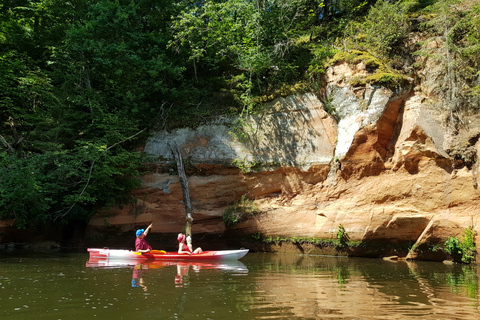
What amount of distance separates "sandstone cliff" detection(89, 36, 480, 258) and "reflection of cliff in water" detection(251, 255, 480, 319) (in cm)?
212

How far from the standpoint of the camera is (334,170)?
14016mm

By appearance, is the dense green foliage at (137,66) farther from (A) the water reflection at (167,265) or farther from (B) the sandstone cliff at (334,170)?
(A) the water reflection at (167,265)

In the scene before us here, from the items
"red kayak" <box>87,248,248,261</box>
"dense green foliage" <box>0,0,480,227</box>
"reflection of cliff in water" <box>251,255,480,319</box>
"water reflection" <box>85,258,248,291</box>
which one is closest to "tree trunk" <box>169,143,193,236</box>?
"dense green foliage" <box>0,0,480,227</box>

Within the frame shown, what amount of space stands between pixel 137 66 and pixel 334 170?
8.92 m

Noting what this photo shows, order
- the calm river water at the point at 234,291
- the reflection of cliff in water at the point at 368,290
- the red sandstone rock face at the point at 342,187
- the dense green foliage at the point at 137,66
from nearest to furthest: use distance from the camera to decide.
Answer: the calm river water at the point at 234,291, the reflection of cliff in water at the point at 368,290, the red sandstone rock face at the point at 342,187, the dense green foliage at the point at 137,66

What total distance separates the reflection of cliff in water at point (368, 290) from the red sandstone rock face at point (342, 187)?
1839 mm

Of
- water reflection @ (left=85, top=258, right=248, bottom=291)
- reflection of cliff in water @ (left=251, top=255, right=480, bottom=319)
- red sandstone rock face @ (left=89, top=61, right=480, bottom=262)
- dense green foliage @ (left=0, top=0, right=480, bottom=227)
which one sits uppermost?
dense green foliage @ (left=0, top=0, right=480, bottom=227)

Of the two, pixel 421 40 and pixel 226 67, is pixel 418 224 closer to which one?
pixel 421 40

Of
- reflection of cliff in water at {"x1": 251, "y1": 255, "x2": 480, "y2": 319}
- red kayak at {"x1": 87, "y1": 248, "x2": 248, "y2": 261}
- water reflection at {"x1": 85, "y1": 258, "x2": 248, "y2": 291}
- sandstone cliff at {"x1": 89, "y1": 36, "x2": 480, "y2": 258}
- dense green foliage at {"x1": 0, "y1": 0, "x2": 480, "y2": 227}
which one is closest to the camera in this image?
reflection of cliff in water at {"x1": 251, "y1": 255, "x2": 480, "y2": 319}

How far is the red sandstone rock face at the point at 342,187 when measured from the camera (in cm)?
1216

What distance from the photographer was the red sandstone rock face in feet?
39.9

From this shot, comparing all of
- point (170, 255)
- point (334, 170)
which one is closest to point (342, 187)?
point (334, 170)

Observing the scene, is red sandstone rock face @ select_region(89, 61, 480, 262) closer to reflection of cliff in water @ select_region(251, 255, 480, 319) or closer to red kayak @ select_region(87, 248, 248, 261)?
reflection of cliff in water @ select_region(251, 255, 480, 319)

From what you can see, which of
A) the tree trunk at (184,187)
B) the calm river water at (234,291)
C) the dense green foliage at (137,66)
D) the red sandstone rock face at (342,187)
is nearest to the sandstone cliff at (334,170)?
the red sandstone rock face at (342,187)
